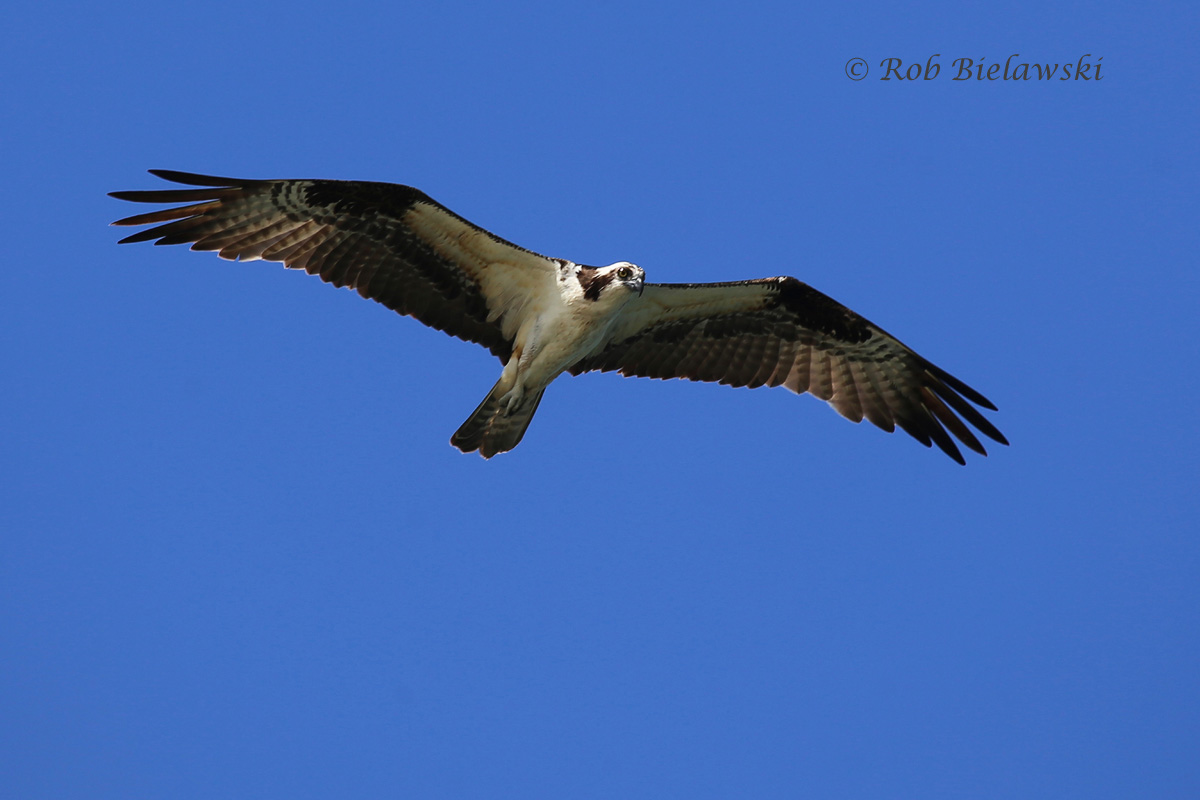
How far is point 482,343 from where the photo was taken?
10242mm

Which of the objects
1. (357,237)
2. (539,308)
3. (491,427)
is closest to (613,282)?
(539,308)

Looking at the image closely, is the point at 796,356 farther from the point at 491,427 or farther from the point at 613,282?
the point at 491,427

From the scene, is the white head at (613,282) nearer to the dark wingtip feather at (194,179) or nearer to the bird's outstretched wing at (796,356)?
the bird's outstretched wing at (796,356)

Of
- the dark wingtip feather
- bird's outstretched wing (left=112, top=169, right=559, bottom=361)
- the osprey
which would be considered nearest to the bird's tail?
the osprey

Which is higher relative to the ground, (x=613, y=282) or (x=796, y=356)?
(x=796, y=356)

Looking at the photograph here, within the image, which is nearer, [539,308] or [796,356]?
[539,308]

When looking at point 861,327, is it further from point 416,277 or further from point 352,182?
point 352,182

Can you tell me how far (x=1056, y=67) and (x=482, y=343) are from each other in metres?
7.08

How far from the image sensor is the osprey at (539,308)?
9492 mm

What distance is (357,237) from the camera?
31.9ft

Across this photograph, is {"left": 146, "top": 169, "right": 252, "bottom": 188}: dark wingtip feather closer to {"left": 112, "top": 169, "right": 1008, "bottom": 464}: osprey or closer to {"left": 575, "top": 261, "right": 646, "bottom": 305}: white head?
{"left": 112, "top": 169, "right": 1008, "bottom": 464}: osprey

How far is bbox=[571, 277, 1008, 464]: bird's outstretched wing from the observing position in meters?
10.6

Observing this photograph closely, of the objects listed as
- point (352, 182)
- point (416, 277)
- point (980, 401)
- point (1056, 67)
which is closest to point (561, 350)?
point (416, 277)

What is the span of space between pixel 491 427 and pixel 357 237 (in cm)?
205
